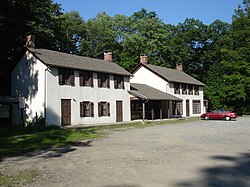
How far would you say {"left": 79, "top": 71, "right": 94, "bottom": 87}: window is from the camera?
99.7ft

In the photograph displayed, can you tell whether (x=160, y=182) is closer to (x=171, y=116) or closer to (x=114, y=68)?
(x=114, y=68)

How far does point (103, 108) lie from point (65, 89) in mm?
5492

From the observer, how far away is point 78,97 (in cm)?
2986

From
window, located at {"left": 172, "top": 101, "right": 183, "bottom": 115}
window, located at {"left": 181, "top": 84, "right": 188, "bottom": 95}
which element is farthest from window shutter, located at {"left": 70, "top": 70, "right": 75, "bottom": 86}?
window, located at {"left": 181, "top": 84, "right": 188, "bottom": 95}

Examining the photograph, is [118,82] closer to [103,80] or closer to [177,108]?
[103,80]

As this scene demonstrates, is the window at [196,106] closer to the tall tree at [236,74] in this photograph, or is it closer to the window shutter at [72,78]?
the tall tree at [236,74]

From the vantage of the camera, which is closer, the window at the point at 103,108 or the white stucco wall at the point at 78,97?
the white stucco wall at the point at 78,97

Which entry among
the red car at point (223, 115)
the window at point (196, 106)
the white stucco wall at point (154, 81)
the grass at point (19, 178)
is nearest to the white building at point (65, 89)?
the white stucco wall at point (154, 81)

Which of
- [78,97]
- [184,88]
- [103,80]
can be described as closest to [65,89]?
[78,97]

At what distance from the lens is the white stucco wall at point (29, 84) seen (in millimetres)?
27406

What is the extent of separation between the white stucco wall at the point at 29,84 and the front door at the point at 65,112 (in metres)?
1.88

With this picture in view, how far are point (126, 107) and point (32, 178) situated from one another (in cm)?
2737

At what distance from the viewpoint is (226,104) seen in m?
56.1

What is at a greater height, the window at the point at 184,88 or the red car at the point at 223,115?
the window at the point at 184,88
